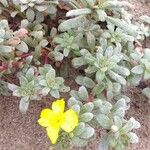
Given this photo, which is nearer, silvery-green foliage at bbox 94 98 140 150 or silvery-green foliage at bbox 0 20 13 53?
silvery-green foliage at bbox 94 98 140 150

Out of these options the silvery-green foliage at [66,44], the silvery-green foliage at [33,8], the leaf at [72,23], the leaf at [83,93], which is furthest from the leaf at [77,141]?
the silvery-green foliage at [33,8]

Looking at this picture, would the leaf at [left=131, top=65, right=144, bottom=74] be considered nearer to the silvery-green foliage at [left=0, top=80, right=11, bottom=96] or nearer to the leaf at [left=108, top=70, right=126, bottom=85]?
the leaf at [left=108, top=70, right=126, bottom=85]

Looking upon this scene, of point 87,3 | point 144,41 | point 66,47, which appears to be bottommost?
point 144,41

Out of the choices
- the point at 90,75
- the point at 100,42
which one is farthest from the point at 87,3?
the point at 90,75

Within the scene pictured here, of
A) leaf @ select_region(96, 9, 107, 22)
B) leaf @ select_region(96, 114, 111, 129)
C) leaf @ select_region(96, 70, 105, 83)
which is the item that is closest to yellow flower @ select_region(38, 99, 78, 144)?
leaf @ select_region(96, 114, 111, 129)

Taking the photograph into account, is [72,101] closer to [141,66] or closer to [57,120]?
[57,120]

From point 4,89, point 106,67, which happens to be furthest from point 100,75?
point 4,89

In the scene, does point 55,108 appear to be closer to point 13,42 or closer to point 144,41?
point 13,42

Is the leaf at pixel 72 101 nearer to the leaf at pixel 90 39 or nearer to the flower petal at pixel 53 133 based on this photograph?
the flower petal at pixel 53 133
